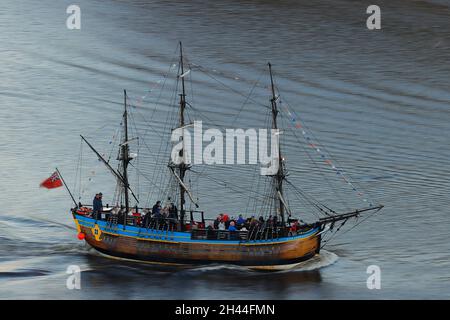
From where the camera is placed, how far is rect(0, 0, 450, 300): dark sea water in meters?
103

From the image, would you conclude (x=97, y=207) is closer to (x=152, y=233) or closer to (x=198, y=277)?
(x=152, y=233)

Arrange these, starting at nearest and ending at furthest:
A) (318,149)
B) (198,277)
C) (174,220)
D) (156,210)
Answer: (198,277) < (174,220) < (156,210) < (318,149)

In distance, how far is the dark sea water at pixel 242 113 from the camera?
10344cm

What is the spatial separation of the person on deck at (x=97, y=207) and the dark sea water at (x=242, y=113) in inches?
128

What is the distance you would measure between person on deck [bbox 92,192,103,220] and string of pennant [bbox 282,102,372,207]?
68.5 feet

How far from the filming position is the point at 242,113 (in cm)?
14250

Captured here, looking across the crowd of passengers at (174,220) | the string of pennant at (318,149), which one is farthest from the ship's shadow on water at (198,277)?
the string of pennant at (318,149)

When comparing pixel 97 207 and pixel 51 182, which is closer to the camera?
pixel 51 182

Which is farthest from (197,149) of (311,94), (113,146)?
(311,94)

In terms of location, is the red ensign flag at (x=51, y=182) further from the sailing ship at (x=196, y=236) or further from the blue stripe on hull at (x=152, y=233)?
the blue stripe on hull at (x=152, y=233)

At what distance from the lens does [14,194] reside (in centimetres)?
12394

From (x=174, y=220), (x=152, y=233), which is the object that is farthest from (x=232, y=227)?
(x=152, y=233)

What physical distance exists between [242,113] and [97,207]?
32860mm

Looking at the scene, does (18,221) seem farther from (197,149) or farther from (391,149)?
(391,149)
